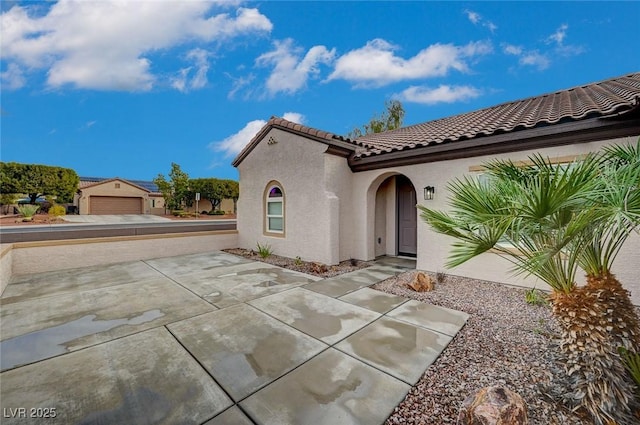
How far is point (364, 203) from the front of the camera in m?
9.33

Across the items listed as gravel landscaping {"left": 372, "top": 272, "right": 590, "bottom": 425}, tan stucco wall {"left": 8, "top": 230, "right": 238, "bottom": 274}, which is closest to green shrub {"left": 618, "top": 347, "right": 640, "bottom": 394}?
gravel landscaping {"left": 372, "top": 272, "right": 590, "bottom": 425}

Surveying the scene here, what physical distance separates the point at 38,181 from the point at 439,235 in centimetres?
3890

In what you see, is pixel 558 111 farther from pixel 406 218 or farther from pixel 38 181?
pixel 38 181

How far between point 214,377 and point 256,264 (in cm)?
616

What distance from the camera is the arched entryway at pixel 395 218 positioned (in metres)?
9.85

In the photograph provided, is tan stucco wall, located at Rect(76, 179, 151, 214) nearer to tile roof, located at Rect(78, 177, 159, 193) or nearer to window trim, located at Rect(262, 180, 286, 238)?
tile roof, located at Rect(78, 177, 159, 193)

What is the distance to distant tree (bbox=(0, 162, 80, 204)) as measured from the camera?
2573cm

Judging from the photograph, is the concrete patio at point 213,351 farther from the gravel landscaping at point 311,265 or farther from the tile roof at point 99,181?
the tile roof at point 99,181

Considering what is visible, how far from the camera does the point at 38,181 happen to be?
27.5 meters

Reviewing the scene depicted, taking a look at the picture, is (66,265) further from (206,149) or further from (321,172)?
(206,149)

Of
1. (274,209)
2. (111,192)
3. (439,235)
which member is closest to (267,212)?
(274,209)

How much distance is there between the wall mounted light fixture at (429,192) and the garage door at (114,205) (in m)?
42.3

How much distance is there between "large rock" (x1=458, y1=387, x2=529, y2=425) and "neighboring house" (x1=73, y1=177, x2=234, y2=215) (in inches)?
1649

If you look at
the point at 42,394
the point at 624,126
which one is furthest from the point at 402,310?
the point at 624,126
